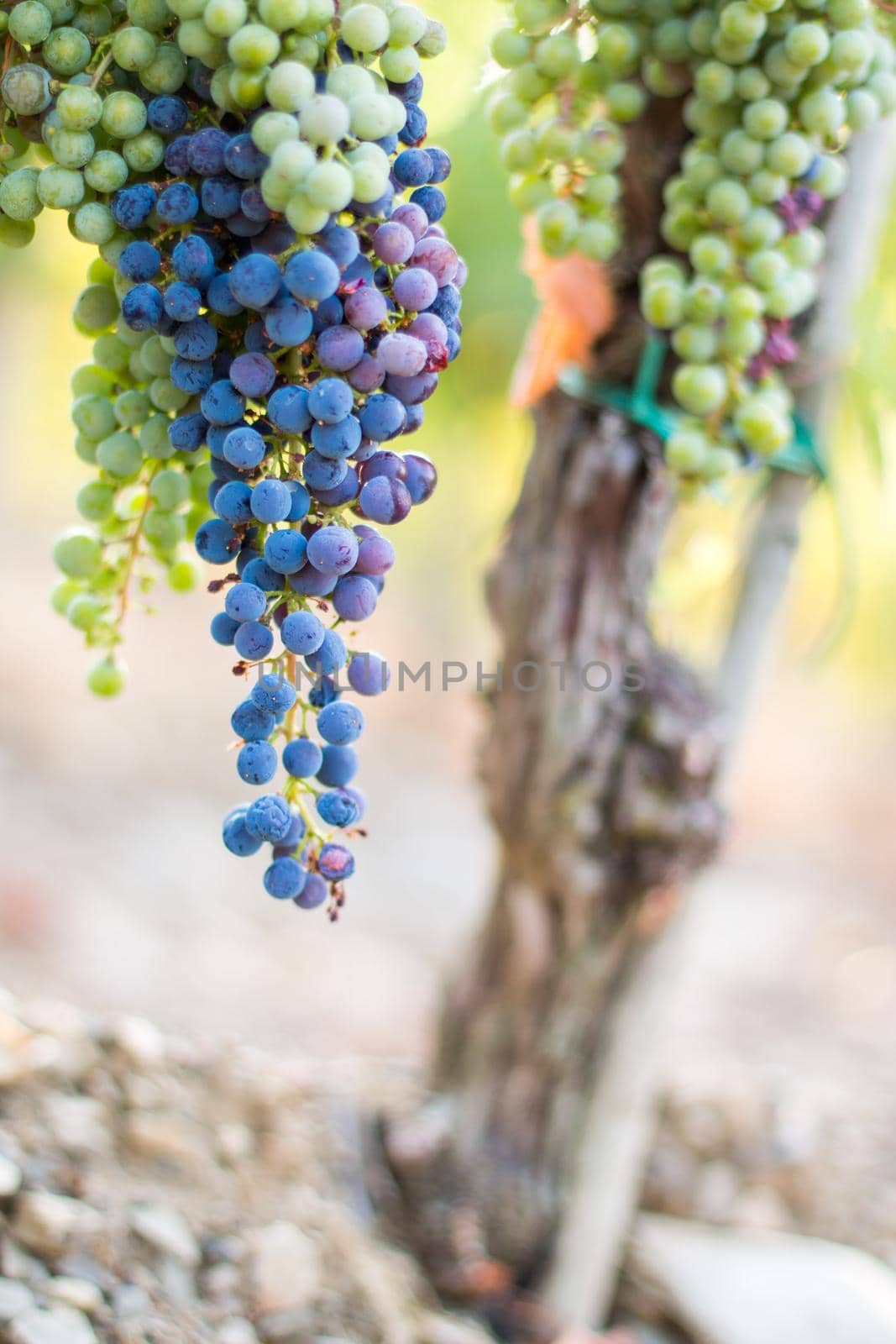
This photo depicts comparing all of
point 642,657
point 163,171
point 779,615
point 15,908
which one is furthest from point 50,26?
point 15,908

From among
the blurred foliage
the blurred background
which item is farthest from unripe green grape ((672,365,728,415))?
the blurred foliage

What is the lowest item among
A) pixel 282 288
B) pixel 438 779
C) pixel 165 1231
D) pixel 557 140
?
pixel 438 779

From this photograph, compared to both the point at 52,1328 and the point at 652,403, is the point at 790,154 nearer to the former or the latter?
the point at 652,403

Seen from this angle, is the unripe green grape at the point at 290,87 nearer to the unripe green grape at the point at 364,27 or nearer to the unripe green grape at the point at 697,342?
the unripe green grape at the point at 364,27

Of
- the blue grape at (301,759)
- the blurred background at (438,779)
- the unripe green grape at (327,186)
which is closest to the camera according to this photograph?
the unripe green grape at (327,186)

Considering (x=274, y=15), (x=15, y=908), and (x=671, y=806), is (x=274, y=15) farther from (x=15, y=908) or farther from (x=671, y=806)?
(x=15, y=908)

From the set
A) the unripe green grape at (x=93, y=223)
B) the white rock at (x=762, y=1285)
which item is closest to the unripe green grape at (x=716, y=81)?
the unripe green grape at (x=93, y=223)

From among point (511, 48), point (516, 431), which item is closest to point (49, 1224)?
point (511, 48)
